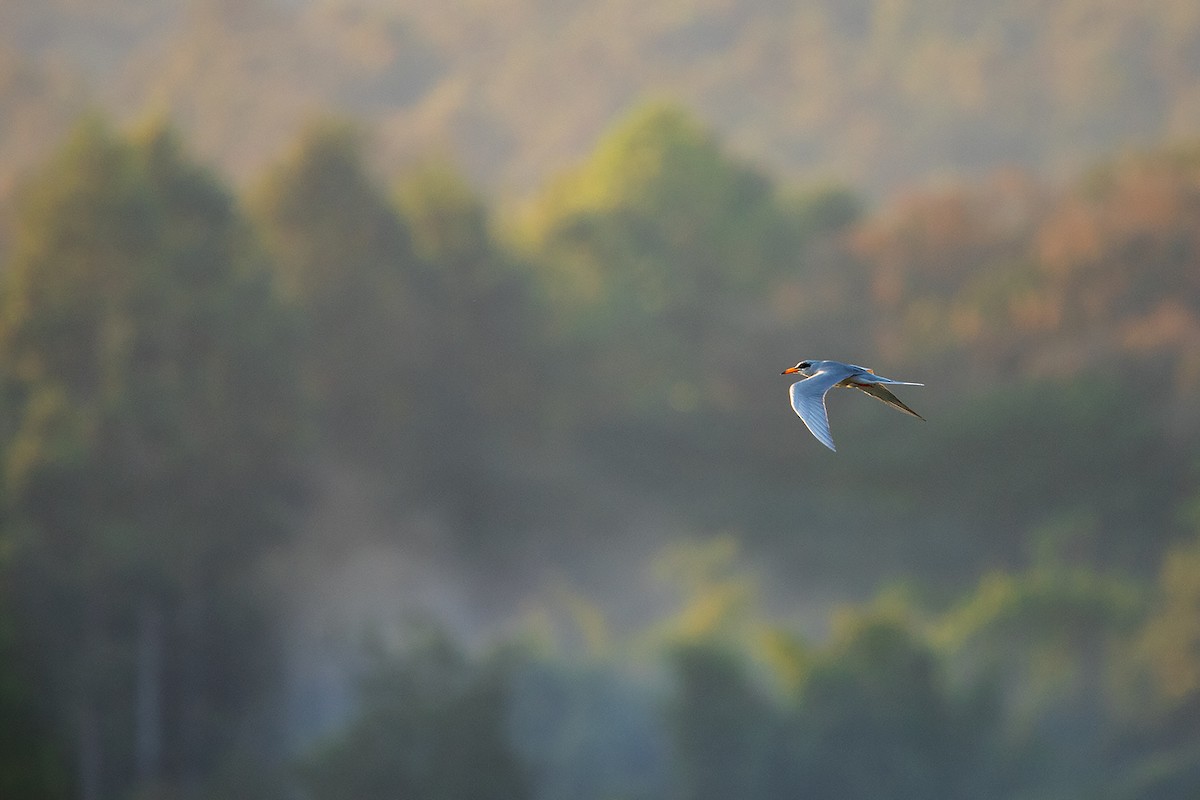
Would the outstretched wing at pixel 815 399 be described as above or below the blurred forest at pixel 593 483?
below

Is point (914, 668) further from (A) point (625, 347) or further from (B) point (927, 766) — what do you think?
(A) point (625, 347)

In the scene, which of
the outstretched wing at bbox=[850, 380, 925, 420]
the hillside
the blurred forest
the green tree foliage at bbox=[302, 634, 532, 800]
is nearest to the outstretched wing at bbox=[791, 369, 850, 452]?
the outstretched wing at bbox=[850, 380, 925, 420]

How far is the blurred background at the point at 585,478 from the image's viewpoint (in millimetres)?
28938

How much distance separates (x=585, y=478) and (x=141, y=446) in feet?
39.3

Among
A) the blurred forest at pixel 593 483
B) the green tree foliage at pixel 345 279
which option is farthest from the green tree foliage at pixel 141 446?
the green tree foliage at pixel 345 279

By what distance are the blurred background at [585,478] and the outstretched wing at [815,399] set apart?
1721cm

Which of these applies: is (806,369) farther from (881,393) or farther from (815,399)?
(815,399)

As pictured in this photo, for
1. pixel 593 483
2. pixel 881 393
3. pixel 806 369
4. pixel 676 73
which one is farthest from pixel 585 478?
pixel 676 73

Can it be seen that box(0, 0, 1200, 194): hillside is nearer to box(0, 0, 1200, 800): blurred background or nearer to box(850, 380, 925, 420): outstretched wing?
box(0, 0, 1200, 800): blurred background

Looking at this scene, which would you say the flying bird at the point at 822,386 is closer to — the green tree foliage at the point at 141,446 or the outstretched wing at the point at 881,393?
the outstretched wing at the point at 881,393

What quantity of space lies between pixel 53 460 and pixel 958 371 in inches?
751

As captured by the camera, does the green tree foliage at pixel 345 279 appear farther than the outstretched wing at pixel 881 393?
Yes

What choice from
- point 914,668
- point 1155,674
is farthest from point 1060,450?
point 914,668

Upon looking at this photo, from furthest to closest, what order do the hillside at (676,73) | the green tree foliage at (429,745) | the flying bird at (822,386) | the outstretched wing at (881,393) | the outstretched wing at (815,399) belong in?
the hillside at (676,73)
the green tree foliage at (429,745)
the outstretched wing at (881,393)
the flying bird at (822,386)
the outstretched wing at (815,399)
